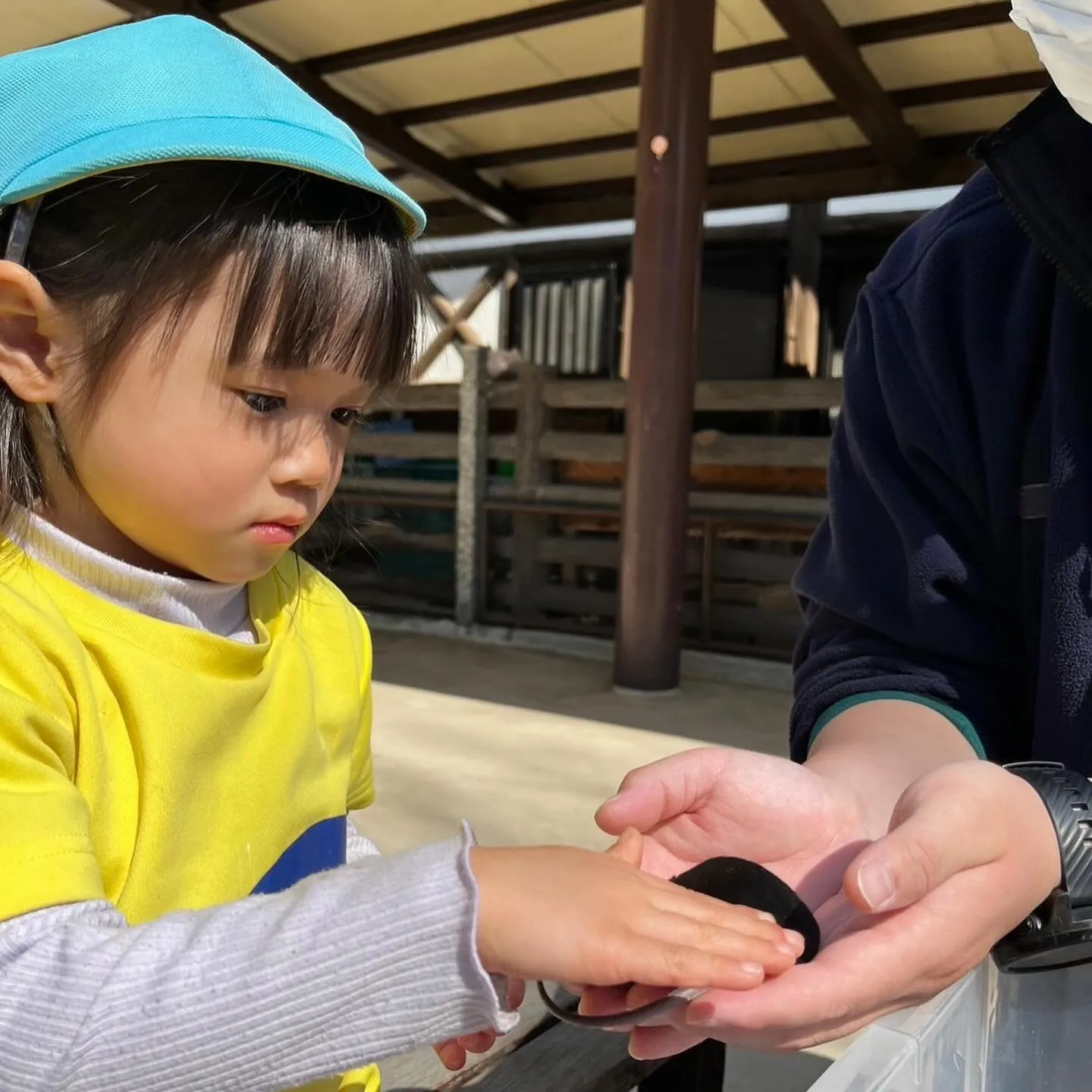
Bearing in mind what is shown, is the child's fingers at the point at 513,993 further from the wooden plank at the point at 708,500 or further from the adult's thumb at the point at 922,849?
the wooden plank at the point at 708,500

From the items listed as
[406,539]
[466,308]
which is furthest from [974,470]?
[466,308]

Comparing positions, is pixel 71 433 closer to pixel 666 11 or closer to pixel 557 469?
pixel 666 11

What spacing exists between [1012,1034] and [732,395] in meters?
4.27

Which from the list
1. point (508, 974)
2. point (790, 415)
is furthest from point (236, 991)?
point (790, 415)

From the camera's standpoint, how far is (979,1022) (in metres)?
0.95

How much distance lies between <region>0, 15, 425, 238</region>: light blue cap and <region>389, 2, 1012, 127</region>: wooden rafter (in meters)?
3.94

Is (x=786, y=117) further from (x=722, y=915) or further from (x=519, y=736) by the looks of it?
(x=722, y=915)

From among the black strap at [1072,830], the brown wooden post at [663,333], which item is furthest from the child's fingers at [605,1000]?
the brown wooden post at [663,333]

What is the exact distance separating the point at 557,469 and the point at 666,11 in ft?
7.74

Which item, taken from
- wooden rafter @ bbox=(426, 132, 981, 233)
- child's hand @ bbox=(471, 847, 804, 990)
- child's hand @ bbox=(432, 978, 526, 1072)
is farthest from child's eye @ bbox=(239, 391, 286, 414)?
wooden rafter @ bbox=(426, 132, 981, 233)

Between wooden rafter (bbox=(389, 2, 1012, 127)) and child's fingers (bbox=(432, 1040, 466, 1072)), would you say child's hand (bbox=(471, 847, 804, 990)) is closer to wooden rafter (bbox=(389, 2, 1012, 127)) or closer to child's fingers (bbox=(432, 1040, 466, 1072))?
child's fingers (bbox=(432, 1040, 466, 1072))

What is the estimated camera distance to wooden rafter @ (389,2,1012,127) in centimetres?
436

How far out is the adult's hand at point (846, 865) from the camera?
0.60 m

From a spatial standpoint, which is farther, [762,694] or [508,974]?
[762,694]
